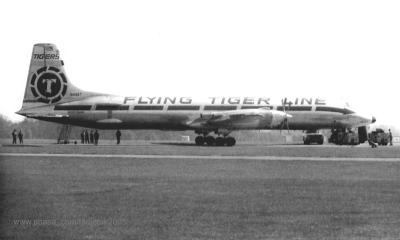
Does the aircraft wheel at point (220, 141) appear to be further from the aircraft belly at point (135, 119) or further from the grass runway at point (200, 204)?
the grass runway at point (200, 204)

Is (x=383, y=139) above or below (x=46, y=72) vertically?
below

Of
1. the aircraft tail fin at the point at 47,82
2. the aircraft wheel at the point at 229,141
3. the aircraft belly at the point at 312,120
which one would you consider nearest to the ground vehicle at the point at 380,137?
the aircraft belly at the point at 312,120

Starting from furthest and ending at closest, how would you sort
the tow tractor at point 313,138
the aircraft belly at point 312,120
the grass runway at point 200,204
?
the tow tractor at point 313,138
the aircraft belly at point 312,120
the grass runway at point 200,204

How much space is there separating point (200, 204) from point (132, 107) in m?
39.8

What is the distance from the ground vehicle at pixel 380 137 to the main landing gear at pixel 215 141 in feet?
59.3

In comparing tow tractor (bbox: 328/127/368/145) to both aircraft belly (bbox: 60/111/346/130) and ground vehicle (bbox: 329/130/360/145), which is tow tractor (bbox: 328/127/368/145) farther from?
aircraft belly (bbox: 60/111/346/130)

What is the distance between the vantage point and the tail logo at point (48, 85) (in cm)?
5238

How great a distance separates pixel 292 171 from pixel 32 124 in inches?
3769

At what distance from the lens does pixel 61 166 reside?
25.0 meters

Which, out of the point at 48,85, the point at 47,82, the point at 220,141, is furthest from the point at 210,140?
the point at 47,82

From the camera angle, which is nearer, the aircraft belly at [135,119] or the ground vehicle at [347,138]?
the aircraft belly at [135,119]

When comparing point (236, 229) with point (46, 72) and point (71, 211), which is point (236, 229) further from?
point (46, 72)

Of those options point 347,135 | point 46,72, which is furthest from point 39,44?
point 347,135

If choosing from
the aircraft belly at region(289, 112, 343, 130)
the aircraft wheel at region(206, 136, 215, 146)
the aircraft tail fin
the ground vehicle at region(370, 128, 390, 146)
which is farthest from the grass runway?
the ground vehicle at region(370, 128, 390, 146)
